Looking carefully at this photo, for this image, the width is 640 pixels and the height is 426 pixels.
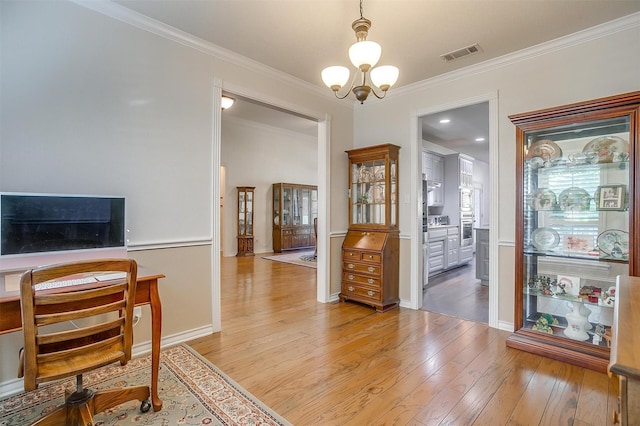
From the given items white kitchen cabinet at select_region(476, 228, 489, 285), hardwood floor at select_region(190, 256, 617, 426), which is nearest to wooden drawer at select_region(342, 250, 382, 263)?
hardwood floor at select_region(190, 256, 617, 426)

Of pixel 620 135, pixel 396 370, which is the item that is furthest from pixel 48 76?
pixel 620 135

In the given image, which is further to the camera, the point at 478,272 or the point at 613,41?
the point at 478,272

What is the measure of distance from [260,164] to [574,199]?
7.16 metres

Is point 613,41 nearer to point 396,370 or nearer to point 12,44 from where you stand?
point 396,370

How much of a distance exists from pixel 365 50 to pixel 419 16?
0.96m

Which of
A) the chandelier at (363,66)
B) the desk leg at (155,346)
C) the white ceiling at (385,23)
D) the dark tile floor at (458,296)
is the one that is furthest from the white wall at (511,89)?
the desk leg at (155,346)

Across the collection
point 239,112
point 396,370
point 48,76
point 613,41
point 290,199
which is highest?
point 239,112

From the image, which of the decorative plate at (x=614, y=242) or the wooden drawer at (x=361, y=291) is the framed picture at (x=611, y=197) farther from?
the wooden drawer at (x=361, y=291)

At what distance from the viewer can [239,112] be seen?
7070 mm

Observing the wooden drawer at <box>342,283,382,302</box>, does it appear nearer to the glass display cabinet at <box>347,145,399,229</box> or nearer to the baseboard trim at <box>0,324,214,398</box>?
the glass display cabinet at <box>347,145,399,229</box>

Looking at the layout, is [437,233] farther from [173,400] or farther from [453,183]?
[173,400]

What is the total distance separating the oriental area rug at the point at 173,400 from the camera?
5.97 ft

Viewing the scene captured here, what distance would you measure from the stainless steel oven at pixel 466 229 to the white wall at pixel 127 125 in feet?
17.9

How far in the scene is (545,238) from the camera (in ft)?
9.42
